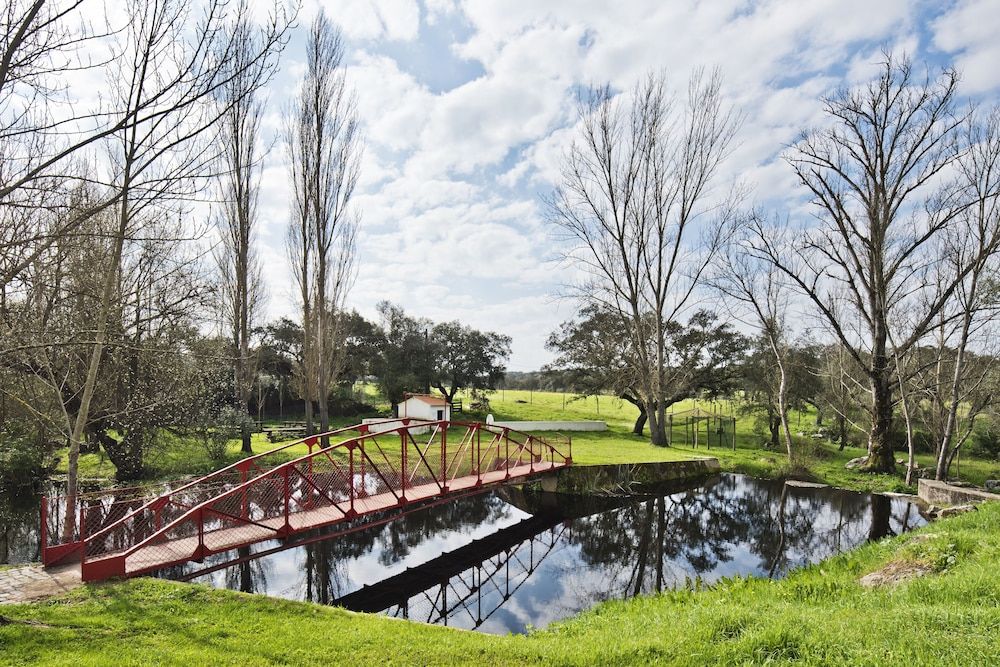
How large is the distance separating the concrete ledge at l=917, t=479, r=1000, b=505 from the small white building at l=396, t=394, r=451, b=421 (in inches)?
710

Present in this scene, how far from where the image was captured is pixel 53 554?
6.89 m

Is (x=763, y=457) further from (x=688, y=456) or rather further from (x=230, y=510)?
(x=230, y=510)

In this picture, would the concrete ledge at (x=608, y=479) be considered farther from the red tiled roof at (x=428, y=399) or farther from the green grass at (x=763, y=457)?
the red tiled roof at (x=428, y=399)

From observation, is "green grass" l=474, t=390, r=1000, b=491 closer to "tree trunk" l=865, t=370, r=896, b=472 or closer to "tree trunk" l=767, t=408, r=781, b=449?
"tree trunk" l=865, t=370, r=896, b=472

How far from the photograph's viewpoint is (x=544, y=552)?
36.1ft

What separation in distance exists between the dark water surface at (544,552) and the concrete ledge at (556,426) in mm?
9993

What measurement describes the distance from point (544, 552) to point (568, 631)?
16.3 ft

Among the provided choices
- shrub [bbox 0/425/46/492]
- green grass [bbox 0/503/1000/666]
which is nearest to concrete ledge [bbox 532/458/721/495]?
green grass [bbox 0/503/1000/666]

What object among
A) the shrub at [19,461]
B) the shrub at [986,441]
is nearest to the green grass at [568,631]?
the shrub at [19,461]

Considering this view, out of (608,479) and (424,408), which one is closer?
(608,479)

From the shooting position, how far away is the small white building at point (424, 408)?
85.7ft

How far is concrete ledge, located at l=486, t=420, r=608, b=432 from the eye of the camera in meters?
25.6

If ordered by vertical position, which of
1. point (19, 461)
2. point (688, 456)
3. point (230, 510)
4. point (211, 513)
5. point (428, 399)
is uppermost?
point (428, 399)

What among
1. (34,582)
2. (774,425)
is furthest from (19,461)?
(774,425)
